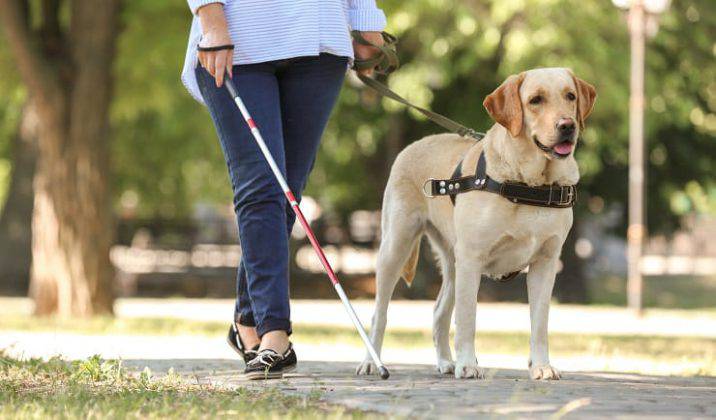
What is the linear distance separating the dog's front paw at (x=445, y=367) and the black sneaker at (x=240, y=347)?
38.6 inches

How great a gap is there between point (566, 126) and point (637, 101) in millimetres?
12873

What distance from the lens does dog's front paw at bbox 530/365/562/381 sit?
5906 millimetres

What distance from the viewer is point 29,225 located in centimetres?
2502

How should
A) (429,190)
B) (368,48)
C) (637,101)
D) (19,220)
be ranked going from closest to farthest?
(429,190)
(368,48)
(637,101)
(19,220)

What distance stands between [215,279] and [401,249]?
20.4 m

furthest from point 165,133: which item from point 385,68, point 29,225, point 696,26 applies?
point 385,68

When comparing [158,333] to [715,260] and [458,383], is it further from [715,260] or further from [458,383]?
[715,260]

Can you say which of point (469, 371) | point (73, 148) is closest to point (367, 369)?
point (469, 371)

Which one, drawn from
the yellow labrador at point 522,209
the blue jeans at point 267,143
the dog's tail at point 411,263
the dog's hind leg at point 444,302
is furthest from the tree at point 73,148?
the yellow labrador at point 522,209

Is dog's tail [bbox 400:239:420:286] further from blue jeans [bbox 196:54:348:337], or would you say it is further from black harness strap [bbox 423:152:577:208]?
blue jeans [bbox 196:54:348:337]

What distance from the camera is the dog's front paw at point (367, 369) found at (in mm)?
6336

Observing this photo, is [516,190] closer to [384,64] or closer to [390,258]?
[390,258]

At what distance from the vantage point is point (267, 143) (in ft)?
19.4

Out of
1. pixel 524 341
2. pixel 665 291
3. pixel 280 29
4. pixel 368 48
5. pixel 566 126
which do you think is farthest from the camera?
pixel 665 291
